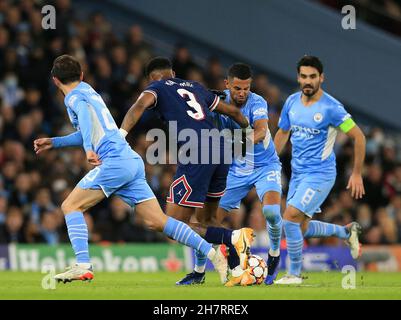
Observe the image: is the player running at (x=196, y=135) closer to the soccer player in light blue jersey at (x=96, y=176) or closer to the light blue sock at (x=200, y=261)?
the light blue sock at (x=200, y=261)

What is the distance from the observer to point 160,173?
1795 cm

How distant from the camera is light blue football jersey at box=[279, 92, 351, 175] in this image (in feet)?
38.0

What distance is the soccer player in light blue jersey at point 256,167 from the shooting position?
11242 mm

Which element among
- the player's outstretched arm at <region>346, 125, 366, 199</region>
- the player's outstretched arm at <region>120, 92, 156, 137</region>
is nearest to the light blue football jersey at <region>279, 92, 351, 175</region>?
the player's outstretched arm at <region>346, 125, 366, 199</region>

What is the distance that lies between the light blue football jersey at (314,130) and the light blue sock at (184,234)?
2.17 m

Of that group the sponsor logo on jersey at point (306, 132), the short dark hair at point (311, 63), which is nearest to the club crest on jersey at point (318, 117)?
the sponsor logo on jersey at point (306, 132)

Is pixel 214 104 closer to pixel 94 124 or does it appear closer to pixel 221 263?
pixel 94 124

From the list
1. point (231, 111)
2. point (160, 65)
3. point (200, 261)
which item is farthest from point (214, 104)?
point (200, 261)

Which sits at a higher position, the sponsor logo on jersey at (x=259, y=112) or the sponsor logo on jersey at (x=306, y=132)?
the sponsor logo on jersey at (x=259, y=112)

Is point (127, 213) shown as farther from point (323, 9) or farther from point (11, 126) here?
point (323, 9)

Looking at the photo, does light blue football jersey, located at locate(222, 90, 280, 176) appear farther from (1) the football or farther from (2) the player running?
(1) the football
